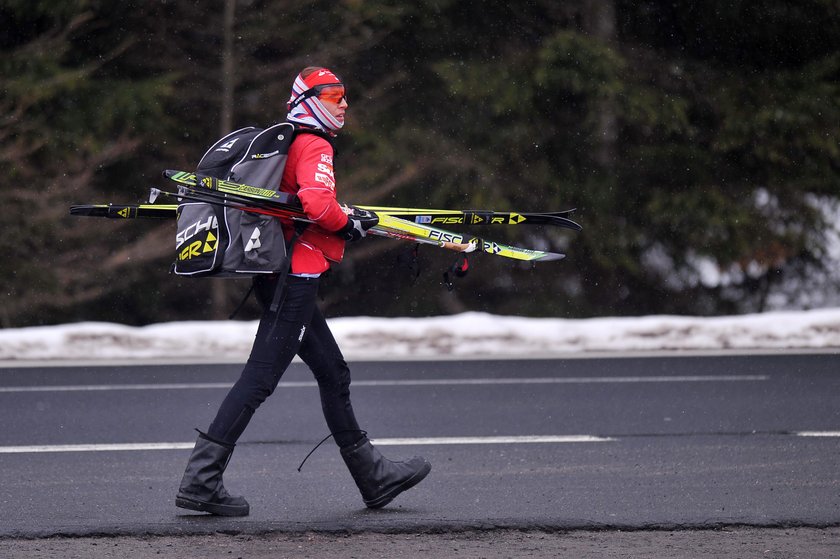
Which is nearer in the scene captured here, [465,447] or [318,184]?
[318,184]

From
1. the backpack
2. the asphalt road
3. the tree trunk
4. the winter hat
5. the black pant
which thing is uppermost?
the tree trunk

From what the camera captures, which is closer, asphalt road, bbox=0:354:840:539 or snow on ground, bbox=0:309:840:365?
Result: asphalt road, bbox=0:354:840:539

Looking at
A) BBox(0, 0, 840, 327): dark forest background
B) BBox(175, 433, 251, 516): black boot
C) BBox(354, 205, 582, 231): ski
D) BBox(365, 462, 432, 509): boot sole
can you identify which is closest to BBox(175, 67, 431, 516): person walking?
BBox(175, 433, 251, 516): black boot

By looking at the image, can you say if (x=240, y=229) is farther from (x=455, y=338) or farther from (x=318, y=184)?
(x=455, y=338)

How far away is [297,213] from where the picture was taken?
4.88 m

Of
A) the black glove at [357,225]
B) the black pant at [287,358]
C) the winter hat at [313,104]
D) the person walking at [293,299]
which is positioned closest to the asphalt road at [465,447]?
the person walking at [293,299]

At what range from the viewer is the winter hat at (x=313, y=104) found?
5.00 metres

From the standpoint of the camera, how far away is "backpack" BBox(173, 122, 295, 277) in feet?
15.8

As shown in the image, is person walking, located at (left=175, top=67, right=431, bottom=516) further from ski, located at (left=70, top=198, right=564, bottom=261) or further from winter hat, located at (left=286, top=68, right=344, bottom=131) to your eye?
ski, located at (left=70, top=198, right=564, bottom=261)

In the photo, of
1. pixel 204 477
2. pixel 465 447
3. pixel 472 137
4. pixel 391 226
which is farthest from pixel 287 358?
pixel 472 137

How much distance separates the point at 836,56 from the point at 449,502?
1164 cm

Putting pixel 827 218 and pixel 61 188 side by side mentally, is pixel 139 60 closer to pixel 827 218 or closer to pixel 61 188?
pixel 61 188

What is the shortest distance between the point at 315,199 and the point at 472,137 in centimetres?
1108

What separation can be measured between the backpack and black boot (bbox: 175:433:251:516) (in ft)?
2.27
